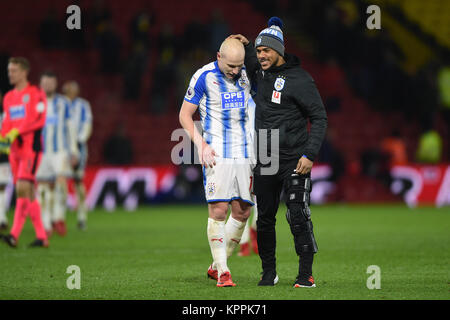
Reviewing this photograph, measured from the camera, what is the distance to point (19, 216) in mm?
10578

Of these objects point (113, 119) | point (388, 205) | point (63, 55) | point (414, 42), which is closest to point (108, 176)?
point (113, 119)

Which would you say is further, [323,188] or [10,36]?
[10,36]

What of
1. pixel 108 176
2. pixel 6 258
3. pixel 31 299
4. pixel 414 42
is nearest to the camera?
pixel 31 299

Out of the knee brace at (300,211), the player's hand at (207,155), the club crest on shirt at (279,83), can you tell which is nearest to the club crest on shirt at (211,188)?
the player's hand at (207,155)

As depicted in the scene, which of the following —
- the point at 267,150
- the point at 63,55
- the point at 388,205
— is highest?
the point at 63,55

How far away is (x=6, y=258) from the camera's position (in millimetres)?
9422

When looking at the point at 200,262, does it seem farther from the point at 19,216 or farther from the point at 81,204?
the point at 81,204

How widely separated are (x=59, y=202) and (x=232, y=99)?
268 inches

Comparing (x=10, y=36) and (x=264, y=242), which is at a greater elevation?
(x=10, y=36)

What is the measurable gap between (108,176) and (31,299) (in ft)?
41.8

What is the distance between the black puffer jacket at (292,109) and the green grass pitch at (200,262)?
120 cm

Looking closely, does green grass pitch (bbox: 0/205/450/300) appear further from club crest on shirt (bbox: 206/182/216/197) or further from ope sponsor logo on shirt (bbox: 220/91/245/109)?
ope sponsor logo on shirt (bbox: 220/91/245/109)

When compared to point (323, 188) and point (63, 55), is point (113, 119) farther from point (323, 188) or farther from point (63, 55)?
point (323, 188)

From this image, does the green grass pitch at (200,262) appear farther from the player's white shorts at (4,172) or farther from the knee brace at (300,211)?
the player's white shorts at (4,172)
